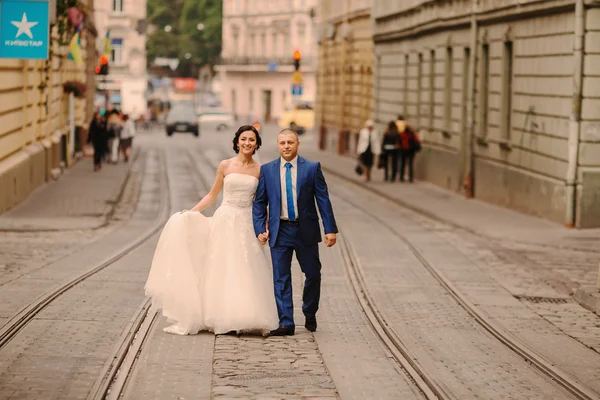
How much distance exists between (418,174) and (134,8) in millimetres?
61027

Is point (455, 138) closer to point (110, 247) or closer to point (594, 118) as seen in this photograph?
point (594, 118)

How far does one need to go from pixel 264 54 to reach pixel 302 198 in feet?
325

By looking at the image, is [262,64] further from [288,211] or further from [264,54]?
[288,211]

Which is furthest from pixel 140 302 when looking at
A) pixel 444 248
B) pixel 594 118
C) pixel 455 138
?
pixel 455 138

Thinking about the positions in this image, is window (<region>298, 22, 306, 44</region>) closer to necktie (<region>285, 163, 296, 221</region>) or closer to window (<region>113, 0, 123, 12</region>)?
window (<region>113, 0, 123, 12</region>)

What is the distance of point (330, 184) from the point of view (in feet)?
121

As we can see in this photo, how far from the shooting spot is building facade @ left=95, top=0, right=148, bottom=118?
94.8m

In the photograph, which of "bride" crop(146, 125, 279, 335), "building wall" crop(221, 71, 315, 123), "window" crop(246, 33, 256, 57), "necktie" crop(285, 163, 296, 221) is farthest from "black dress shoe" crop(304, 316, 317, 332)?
"window" crop(246, 33, 256, 57)

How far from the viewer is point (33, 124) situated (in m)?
30.8

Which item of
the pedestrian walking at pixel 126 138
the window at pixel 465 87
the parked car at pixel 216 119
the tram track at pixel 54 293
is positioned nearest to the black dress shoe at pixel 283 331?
the tram track at pixel 54 293

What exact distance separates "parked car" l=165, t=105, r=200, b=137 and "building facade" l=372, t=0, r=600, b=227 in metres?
34.3

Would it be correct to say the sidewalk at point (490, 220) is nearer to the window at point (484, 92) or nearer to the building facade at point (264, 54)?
the window at point (484, 92)

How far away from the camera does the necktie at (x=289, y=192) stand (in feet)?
38.5

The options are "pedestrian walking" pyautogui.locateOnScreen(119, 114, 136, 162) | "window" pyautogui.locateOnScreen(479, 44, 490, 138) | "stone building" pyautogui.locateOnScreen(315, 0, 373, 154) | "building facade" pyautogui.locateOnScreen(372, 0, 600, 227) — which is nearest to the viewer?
"building facade" pyautogui.locateOnScreen(372, 0, 600, 227)
